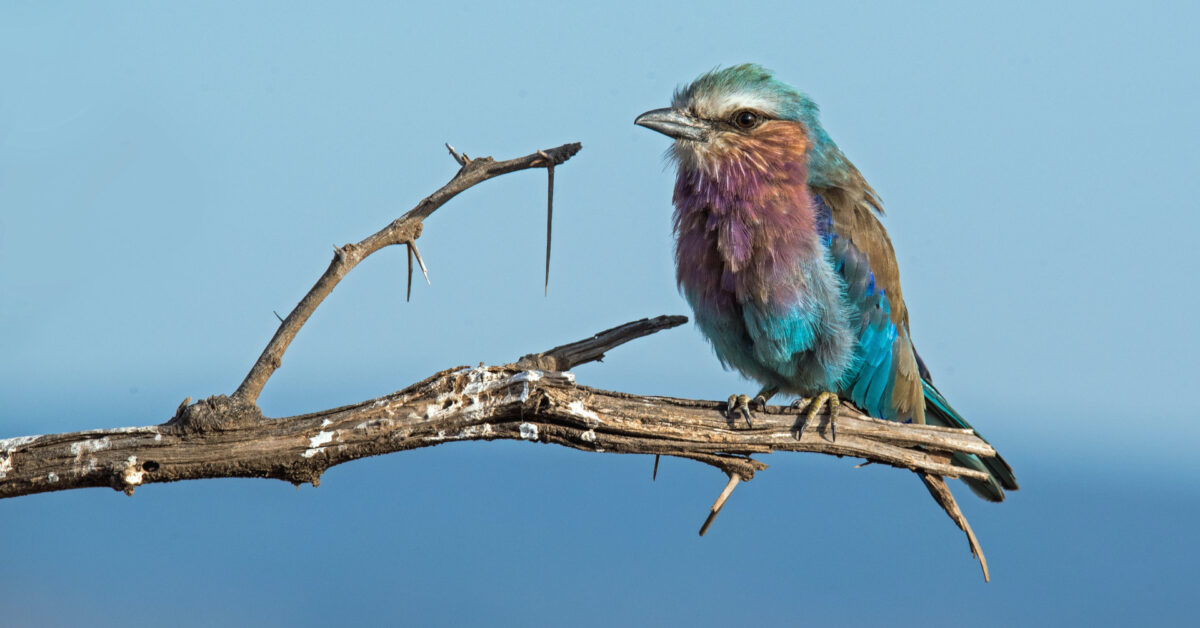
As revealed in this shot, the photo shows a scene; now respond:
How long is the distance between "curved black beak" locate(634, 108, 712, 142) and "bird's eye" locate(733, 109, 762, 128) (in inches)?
4.8

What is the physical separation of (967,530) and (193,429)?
2862mm

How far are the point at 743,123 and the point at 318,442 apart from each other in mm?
2165

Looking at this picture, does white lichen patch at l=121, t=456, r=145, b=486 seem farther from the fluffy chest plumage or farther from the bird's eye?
the bird's eye

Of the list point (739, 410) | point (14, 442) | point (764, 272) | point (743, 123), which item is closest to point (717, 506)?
point (739, 410)

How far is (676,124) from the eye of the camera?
4.35 metres

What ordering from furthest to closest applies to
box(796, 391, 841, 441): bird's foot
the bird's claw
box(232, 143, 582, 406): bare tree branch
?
box(796, 391, 841, 441): bird's foot → the bird's claw → box(232, 143, 582, 406): bare tree branch

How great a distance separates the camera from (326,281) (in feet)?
11.0

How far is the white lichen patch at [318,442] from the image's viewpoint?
10.9 feet

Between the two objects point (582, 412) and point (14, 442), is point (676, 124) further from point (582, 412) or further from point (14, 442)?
point (14, 442)

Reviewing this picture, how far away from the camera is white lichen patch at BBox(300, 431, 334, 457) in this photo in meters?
3.33

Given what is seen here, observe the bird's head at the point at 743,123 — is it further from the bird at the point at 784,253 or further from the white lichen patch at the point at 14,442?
the white lichen patch at the point at 14,442

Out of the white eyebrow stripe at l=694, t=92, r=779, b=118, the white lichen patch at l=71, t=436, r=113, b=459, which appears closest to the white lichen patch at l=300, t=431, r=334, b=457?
the white lichen patch at l=71, t=436, r=113, b=459

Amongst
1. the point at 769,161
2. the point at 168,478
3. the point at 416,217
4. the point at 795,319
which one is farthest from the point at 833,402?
the point at 168,478

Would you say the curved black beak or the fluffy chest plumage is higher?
the curved black beak
